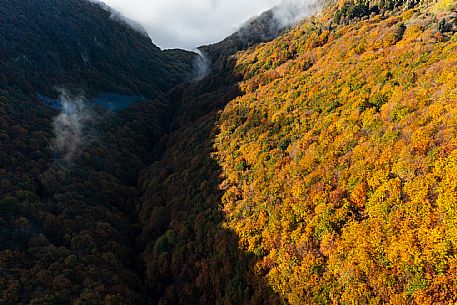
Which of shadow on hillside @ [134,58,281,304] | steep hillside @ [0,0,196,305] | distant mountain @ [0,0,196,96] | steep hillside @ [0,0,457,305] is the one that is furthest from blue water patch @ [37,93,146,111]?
shadow on hillside @ [134,58,281,304]

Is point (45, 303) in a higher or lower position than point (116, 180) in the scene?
lower

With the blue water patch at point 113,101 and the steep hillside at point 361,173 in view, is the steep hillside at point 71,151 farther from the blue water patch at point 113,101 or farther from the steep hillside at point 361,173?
the steep hillside at point 361,173

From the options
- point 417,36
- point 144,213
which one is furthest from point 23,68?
point 417,36

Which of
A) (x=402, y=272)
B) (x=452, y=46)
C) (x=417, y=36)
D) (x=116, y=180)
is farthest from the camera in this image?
(x=116, y=180)

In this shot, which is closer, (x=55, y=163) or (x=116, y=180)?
(x=55, y=163)

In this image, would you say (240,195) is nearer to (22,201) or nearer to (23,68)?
(22,201)

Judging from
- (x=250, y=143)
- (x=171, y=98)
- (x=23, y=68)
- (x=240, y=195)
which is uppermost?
(x=23, y=68)

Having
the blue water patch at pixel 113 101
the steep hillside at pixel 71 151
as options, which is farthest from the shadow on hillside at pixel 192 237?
the blue water patch at pixel 113 101
